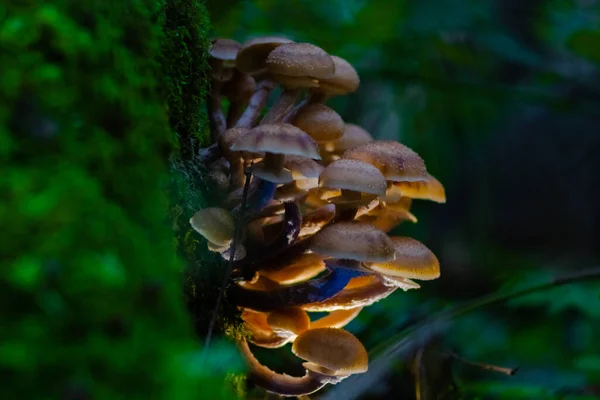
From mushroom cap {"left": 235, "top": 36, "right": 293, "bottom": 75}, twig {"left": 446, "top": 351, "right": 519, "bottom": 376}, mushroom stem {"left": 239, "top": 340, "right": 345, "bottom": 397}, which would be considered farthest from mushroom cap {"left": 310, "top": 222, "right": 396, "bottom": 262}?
twig {"left": 446, "top": 351, "right": 519, "bottom": 376}

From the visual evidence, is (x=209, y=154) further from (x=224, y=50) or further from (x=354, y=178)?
(x=354, y=178)

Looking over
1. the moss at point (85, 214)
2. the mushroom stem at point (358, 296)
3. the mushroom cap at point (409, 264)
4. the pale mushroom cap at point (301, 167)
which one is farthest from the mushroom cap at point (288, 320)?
the moss at point (85, 214)

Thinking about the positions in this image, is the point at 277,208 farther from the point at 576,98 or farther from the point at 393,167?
the point at 576,98

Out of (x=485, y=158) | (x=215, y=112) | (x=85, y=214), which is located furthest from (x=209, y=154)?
(x=485, y=158)

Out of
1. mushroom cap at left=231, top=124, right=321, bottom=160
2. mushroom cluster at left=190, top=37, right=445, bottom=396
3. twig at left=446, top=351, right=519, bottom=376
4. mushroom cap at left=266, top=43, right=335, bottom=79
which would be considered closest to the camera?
mushroom cap at left=231, top=124, right=321, bottom=160

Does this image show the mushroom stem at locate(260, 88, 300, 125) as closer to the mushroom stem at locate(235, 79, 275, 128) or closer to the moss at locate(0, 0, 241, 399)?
the mushroom stem at locate(235, 79, 275, 128)
